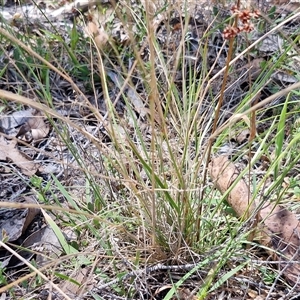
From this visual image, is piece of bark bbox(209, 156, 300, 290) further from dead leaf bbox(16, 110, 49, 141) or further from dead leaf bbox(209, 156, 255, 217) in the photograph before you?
dead leaf bbox(16, 110, 49, 141)

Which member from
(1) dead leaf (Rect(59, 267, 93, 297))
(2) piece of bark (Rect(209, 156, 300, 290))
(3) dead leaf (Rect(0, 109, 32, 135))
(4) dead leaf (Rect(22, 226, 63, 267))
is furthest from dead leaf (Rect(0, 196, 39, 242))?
(2) piece of bark (Rect(209, 156, 300, 290))

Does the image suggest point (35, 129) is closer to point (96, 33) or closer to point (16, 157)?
point (16, 157)

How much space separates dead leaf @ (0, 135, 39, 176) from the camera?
154 centimetres

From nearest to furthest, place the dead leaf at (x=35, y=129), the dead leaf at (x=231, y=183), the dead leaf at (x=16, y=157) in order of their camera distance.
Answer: the dead leaf at (x=231, y=183)
the dead leaf at (x=16, y=157)
the dead leaf at (x=35, y=129)

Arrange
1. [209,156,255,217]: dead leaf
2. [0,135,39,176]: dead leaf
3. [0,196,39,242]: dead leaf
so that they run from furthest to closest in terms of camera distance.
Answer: [0,135,39,176]: dead leaf < [0,196,39,242]: dead leaf < [209,156,255,217]: dead leaf

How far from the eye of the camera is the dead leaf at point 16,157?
1.54m

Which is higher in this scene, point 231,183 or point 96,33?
point 96,33

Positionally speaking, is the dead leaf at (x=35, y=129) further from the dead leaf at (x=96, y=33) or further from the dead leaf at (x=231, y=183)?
the dead leaf at (x=231, y=183)

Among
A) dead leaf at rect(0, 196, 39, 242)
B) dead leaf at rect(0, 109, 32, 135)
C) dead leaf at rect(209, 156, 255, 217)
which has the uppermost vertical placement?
dead leaf at rect(0, 109, 32, 135)

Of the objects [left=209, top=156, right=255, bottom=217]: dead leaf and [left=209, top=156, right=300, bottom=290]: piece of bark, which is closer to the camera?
[left=209, top=156, right=300, bottom=290]: piece of bark

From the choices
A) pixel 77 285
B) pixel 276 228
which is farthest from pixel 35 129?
pixel 276 228

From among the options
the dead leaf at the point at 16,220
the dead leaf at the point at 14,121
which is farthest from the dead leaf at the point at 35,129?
the dead leaf at the point at 16,220

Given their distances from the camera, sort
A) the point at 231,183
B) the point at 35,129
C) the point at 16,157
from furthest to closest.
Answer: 1. the point at 35,129
2. the point at 16,157
3. the point at 231,183

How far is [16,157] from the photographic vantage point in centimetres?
158
